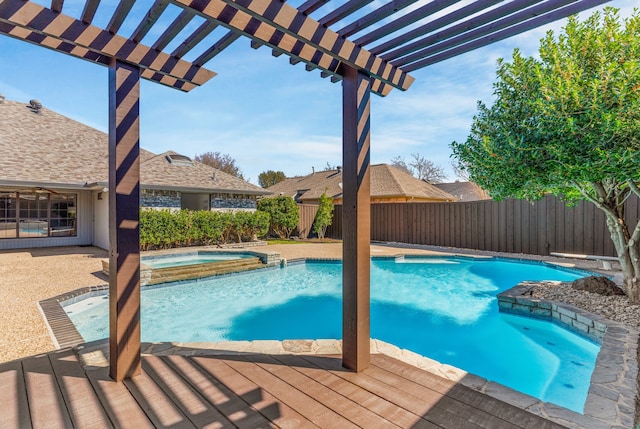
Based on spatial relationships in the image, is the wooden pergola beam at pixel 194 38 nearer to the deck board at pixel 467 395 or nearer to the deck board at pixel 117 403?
the deck board at pixel 117 403

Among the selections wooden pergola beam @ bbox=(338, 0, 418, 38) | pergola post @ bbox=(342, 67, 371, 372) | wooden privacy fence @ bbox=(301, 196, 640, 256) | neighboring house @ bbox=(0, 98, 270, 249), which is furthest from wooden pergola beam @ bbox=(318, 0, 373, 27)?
neighboring house @ bbox=(0, 98, 270, 249)

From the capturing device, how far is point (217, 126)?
1984 cm

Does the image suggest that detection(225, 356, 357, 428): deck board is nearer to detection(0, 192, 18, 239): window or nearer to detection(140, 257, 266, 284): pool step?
detection(140, 257, 266, 284): pool step

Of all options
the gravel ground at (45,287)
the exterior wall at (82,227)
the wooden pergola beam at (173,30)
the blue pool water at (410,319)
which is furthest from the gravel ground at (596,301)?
the exterior wall at (82,227)

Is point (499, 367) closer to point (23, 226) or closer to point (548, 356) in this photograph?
point (548, 356)

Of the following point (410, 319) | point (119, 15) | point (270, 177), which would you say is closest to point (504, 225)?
point (410, 319)

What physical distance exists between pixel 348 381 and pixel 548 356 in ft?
11.4

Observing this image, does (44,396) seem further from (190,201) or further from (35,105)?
(190,201)

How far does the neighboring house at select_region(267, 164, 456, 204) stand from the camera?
18.1 metres

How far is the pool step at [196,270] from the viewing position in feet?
23.8

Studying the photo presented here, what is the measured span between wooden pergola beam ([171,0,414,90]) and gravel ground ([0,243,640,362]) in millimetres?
3697

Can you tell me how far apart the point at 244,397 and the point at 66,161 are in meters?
13.2

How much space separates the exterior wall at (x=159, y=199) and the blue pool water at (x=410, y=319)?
5393mm

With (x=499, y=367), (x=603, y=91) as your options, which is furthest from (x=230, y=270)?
(x=603, y=91)
